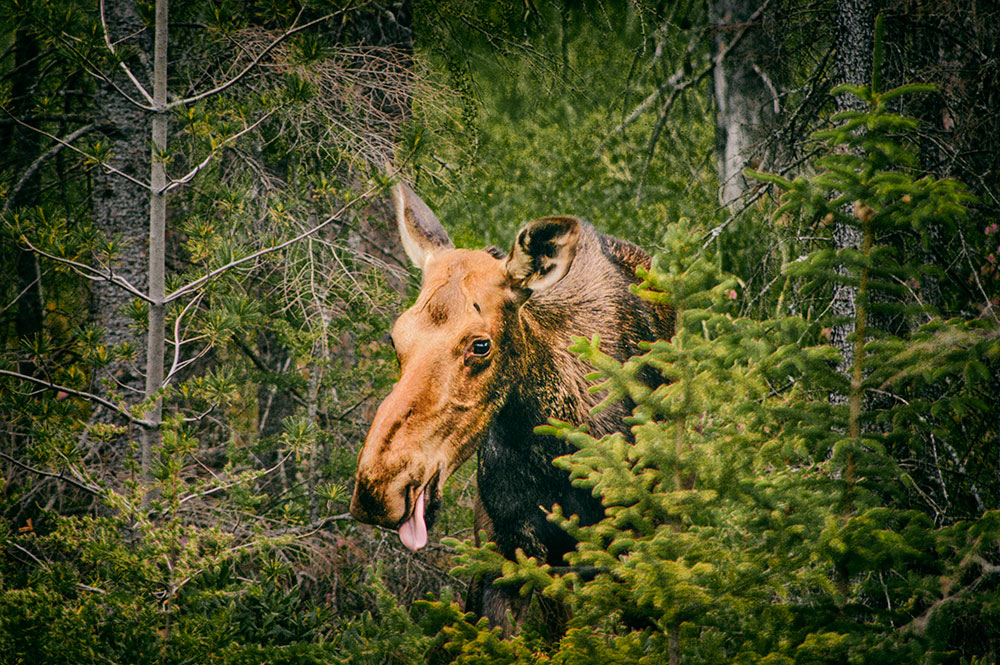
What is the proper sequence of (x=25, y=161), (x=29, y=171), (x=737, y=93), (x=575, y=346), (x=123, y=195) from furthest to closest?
(x=25, y=161) → (x=29, y=171) → (x=737, y=93) → (x=123, y=195) → (x=575, y=346)

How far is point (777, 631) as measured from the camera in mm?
2338

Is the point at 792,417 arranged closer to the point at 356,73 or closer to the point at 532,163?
the point at 532,163

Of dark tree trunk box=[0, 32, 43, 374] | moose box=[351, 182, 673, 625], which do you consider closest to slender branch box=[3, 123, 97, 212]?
dark tree trunk box=[0, 32, 43, 374]

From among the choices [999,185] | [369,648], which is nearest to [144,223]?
[369,648]

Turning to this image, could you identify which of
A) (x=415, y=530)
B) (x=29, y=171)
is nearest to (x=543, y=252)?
(x=415, y=530)

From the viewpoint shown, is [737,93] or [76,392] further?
[737,93]

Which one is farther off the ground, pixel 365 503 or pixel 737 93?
pixel 737 93

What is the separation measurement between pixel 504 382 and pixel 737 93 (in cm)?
253

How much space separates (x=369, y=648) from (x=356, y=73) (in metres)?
3.56

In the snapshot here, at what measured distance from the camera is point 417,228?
4383 mm

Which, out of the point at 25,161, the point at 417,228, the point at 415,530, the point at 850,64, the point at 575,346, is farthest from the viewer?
the point at 25,161

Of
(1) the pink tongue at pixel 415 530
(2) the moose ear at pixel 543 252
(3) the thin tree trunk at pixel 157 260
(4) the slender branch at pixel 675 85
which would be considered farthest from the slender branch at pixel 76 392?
(4) the slender branch at pixel 675 85

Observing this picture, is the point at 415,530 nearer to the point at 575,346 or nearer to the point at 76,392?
the point at 76,392

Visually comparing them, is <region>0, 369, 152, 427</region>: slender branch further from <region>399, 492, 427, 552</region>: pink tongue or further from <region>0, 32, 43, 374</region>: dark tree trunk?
<region>0, 32, 43, 374</region>: dark tree trunk
